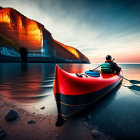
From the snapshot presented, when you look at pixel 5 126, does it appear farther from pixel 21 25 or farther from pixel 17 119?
pixel 21 25

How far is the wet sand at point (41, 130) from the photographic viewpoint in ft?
4.46

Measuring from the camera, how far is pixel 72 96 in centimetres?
176

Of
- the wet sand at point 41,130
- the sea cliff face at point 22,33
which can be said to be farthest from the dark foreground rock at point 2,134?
the sea cliff face at point 22,33

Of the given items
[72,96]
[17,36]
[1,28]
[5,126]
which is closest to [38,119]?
[5,126]

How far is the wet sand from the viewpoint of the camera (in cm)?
136

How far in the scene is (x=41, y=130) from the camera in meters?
1.50

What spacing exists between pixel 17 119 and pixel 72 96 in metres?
1.51

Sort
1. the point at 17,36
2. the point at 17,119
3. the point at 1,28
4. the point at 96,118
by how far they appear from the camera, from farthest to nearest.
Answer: the point at 17,36, the point at 1,28, the point at 96,118, the point at 17,119

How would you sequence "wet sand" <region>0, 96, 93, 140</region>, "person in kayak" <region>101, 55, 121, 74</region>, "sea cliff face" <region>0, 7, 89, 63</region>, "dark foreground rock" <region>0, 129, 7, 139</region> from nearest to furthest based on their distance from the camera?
"dark foreground rock" <region>0, 129, 7, 139</region>
"wet sand" <region>0, 96, 93, 140</region>
"person in kayak" <region>101, 55, 121, 74</region>
"sea cliff face" <region>0, 7, 89, 63</region>

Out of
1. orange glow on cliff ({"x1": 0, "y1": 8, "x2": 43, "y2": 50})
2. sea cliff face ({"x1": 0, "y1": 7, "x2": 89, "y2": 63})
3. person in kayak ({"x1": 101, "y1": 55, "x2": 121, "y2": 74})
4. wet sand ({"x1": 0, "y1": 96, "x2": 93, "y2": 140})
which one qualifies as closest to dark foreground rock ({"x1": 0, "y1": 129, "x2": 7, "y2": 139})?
wet sand ({"x1": 0, "y1": 96, "x2": 93, "y2": 140})

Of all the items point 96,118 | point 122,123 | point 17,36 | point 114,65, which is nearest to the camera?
point 122,123

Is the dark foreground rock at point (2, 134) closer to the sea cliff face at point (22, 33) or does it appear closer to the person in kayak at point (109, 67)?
the person in kayak at point (109, 67)

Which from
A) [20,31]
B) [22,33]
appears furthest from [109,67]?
[20,31]

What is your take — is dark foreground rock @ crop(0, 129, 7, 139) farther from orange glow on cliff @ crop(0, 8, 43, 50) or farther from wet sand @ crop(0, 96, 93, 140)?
orange glow on cliff @ crop(0, 8, 43, 50)
